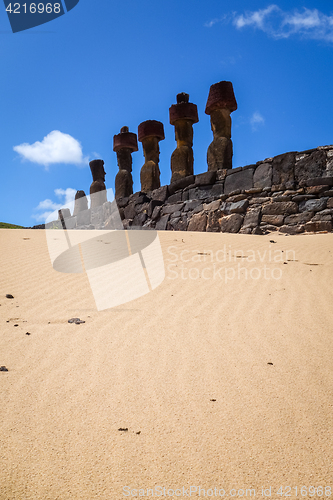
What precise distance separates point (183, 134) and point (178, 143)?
0.33m

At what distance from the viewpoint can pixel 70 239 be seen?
680cm

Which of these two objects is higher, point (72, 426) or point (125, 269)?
point (125, 269)

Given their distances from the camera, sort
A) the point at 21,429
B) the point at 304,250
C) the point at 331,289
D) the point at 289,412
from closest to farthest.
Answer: the point at 21,429, the point at 289,412, the point at 331,289, the point at 304,250

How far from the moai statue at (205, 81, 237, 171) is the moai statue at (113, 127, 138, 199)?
4.45 m

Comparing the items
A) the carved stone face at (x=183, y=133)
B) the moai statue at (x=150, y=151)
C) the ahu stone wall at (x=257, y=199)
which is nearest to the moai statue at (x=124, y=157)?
the moai statue at (x=150, y=151)

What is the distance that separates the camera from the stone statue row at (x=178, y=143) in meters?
10.2

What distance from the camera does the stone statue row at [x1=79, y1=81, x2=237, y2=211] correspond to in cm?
1023

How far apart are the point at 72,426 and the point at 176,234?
589 cm

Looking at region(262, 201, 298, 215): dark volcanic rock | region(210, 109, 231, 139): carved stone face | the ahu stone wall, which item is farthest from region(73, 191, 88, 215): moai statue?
region(262, 201, 298, 215): dark volcanic rock

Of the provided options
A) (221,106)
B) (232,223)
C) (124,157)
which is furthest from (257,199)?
(124,157)

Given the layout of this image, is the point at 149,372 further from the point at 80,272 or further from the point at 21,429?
the point at 80,272

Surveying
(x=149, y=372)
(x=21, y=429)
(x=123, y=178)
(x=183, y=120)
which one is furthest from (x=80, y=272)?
(x=123, y=178)

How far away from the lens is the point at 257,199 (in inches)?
343

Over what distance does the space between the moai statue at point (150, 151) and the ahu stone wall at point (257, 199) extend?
0.94 m
